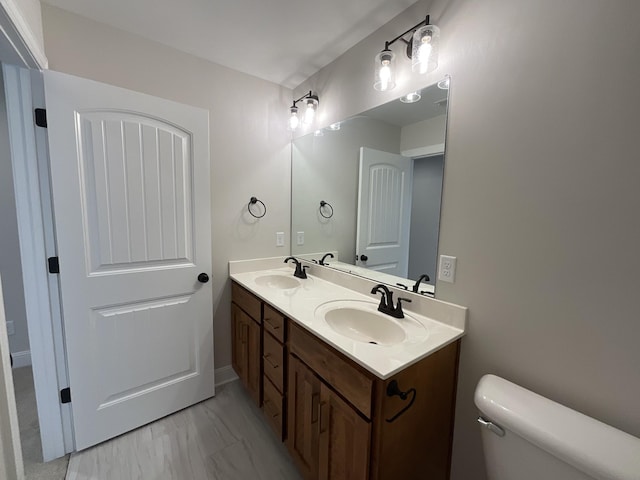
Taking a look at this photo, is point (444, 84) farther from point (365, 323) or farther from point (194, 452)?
point (194, 452)

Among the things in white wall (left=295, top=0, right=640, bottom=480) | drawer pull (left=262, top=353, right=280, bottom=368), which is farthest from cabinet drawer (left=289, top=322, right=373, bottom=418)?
white wall (left=295, top=0, right=640, bottom=480)

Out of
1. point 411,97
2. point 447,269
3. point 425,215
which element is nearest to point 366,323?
point 447,269

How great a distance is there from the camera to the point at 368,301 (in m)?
1.46

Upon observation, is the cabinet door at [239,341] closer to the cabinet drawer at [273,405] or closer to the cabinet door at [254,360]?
the cabinet door at [254,360]

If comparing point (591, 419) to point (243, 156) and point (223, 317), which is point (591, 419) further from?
point (243, 156)

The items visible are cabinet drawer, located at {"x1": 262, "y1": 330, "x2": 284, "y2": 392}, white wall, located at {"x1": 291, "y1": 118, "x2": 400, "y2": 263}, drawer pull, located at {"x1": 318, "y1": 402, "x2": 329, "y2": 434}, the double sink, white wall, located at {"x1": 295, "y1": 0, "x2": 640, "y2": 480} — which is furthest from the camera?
white wall, located at {"x1": 291, "y1": 118, "x2": 400, "y2": 263}

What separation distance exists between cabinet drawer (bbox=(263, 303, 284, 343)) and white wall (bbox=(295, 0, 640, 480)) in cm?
81

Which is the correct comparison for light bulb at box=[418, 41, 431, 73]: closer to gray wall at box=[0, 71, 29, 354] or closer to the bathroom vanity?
the bathroom vanity

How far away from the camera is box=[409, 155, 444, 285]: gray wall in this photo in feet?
4.04

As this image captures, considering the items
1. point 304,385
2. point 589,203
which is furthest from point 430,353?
point 589,203

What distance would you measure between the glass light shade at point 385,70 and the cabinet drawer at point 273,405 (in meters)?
1.73

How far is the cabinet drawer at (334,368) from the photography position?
34.9 inches

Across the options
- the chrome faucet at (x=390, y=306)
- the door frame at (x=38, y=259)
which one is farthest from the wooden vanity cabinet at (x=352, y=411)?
the door frame at (x=38, y=259)

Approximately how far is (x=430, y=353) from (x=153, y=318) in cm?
158
